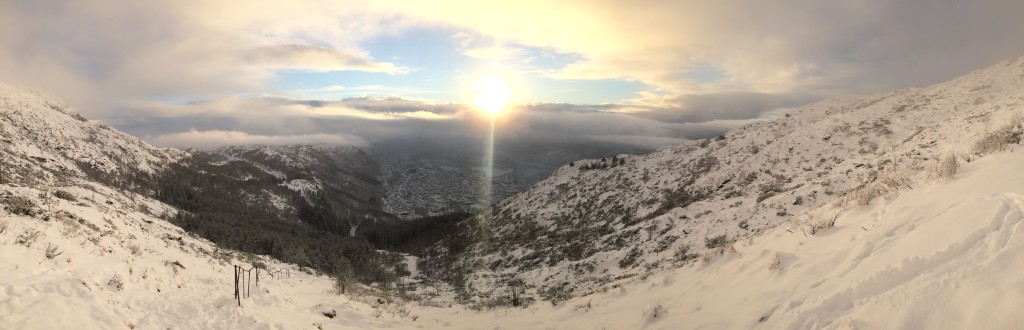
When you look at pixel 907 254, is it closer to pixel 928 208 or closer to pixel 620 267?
pixel 928 208

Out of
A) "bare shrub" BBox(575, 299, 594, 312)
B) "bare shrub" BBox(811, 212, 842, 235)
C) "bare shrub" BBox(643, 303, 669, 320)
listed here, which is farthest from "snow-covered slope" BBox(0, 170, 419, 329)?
"bare shrub" BBox(811, 212, 842, 235)

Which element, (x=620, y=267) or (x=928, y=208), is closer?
(x=928, y=208)

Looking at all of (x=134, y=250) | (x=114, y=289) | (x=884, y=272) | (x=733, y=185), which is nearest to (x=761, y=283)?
(x=884, y=272)

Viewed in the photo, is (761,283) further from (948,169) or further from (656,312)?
(948,169)

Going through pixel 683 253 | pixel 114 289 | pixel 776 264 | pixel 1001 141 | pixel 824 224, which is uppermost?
pixel 1001 141

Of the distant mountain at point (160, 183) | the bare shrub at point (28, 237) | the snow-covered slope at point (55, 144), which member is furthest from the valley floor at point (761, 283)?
the snow-covered slope at point (55, 144)

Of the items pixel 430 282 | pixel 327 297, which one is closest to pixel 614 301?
pixel 327 297

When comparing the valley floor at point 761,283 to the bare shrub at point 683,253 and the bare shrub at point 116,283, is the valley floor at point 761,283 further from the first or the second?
the bare shrub at point 683,253
